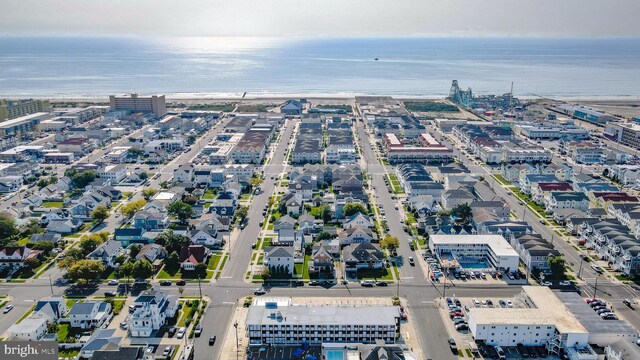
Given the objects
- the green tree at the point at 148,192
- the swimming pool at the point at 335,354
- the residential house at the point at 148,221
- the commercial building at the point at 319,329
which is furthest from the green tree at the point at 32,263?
the swimming pool at the point at 335,354

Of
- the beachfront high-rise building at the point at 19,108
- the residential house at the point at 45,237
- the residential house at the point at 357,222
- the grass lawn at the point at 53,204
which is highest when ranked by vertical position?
the beachfront high-rise building at the point at 19,108

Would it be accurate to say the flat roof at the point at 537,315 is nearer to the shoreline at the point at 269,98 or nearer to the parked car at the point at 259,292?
the parked car at the point at 259,292

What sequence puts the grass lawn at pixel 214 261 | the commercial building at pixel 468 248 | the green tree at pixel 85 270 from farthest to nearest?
1. the commercial building at pixel 468 248
2. the grass lawn at pixel 214 261
3. the green tree at pixel 85 270

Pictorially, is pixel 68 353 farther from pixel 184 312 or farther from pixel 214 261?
pixel 214 261

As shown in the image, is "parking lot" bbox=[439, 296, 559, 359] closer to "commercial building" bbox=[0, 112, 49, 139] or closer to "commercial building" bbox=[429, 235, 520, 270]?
"commercial building" bbox=[429, 235, 520, 270]

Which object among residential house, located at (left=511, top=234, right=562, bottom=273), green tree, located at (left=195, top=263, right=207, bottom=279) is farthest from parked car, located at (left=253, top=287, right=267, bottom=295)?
residential house, located at (left=511, top=234, right=562, bottom=273)
